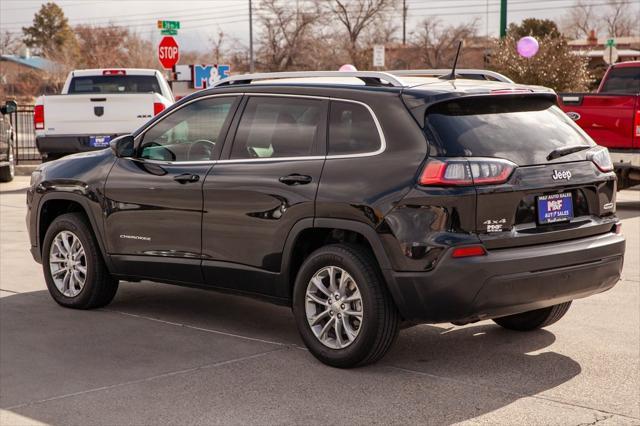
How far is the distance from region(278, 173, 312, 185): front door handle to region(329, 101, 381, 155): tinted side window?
0.71ft

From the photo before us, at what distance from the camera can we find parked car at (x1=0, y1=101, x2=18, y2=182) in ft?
58.8

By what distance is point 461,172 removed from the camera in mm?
5836

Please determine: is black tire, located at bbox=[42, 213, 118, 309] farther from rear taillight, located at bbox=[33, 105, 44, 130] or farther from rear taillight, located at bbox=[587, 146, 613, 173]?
rear taillight, located at bbox=[33, 105, 44, 130]

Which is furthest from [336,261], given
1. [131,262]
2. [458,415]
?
[131,262]

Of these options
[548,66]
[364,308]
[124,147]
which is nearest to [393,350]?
[364,308]

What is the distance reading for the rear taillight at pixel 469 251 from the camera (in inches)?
228

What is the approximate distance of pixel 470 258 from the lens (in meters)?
5.80

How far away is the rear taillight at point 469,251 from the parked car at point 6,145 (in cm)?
1355

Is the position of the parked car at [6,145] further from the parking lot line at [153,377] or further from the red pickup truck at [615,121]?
the parking lot line at [153,377]

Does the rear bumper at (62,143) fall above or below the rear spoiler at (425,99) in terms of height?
below

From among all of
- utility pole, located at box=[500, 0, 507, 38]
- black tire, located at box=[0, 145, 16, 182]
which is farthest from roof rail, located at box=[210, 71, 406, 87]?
utility pole, located at box=[500, 0, 507, 38]

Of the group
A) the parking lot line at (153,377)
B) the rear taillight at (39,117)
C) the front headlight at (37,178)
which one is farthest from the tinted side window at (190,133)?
the rear taillight at (39,117)

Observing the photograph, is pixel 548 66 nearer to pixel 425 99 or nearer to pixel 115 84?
pixel 115 84

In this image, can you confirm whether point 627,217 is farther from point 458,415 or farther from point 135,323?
point 458,415
